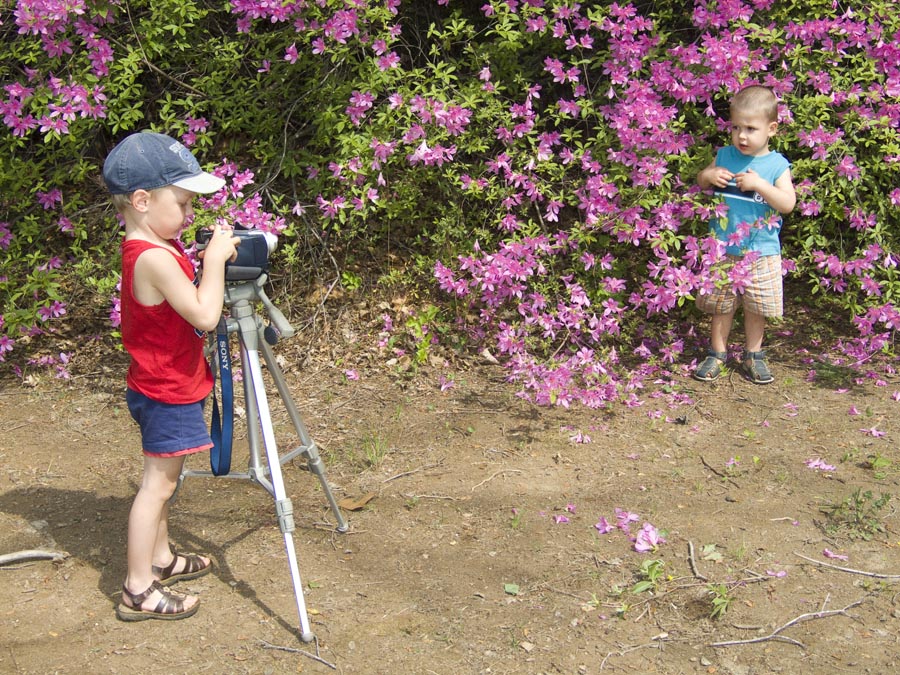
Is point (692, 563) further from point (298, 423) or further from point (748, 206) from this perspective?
point (748, 206)

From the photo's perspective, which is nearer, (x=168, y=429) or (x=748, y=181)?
(x=168, y=429)

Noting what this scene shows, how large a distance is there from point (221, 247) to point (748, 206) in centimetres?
279

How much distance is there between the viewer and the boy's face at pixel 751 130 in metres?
4.50

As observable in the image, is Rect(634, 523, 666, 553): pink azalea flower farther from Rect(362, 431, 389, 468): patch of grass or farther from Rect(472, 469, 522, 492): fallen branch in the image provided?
Rect(362, 431, 389, 468): patch of grass

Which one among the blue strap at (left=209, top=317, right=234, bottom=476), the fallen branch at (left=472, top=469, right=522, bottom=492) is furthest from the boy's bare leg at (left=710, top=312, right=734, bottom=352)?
the blue strap at (left=209, top=317, right=234, bottom=476)

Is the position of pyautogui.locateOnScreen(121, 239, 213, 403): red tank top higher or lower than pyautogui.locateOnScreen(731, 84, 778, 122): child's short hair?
lower

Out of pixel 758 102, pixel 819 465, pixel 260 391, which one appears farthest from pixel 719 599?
pixel 758 102

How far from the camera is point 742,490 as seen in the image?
389cm

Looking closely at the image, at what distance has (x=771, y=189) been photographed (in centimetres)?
449

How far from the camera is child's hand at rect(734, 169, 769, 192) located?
4.49m

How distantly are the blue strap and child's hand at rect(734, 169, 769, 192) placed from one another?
8.67ft

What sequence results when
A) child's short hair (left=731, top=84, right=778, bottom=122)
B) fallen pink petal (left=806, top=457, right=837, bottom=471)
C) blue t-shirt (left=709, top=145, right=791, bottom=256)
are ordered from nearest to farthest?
1. fallen pink petal (left=806, top=457, right=837, bottom=471)
2. child's short hair (left=731, top=84, right=778, bottom=122)
3. blue t-shirt (left=709, top=145, right=791, bottom=256)

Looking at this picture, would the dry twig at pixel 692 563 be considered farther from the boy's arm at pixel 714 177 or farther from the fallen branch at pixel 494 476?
the boy's arm at pixel 714 177

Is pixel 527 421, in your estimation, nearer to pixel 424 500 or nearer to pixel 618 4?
pixel 424 500
